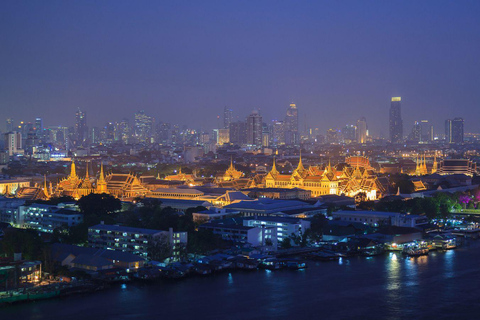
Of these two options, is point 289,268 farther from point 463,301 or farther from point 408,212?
point 408,212

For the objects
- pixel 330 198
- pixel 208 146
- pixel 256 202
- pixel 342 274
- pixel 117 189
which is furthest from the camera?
pixel 208 146

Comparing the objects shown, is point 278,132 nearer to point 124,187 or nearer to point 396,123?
point 396,123

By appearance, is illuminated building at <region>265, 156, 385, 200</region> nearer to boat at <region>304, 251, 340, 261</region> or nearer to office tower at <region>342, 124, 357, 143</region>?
boat at <region>304, 251, 340, 261</region>

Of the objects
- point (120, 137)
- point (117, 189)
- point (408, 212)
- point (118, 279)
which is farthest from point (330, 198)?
point (120, 137)

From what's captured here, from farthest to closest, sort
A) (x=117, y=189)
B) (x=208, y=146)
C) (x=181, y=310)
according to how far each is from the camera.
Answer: (x=208, y=146) < (x=117, y=189) < (x=181, y=310)

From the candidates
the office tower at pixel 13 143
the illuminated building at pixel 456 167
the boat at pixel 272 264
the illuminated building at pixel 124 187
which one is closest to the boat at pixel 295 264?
the boat at pixel 272 264

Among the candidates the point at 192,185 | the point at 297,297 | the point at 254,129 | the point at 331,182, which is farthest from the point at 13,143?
the point at 297,297

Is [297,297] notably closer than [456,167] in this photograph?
Yes
